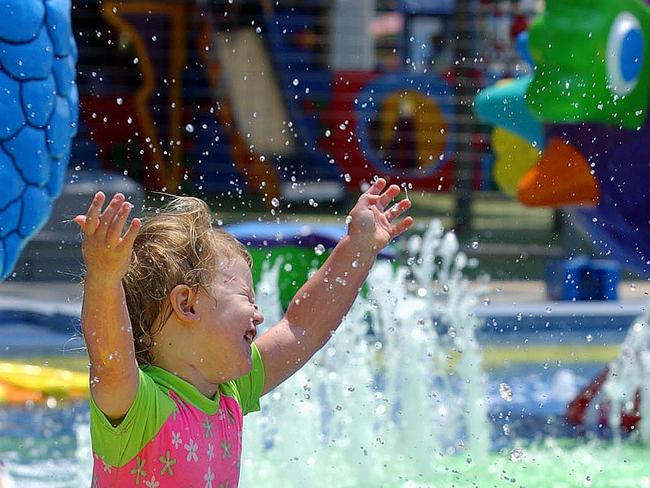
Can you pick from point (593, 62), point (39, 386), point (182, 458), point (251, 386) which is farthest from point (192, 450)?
point (39, 386)

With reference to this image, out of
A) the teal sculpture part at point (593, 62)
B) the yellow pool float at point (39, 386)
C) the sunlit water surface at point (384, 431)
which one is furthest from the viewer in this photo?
the yellow pool float at point (39, 386)

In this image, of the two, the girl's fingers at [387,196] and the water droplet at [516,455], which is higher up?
the girl's fingers at [387,196]

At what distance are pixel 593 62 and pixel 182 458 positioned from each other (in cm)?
230

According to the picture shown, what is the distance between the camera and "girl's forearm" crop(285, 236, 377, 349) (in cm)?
207

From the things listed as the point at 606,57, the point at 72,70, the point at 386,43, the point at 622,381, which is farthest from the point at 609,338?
the point at 386,43

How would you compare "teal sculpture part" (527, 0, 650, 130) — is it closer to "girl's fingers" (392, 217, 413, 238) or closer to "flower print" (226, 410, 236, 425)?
"girl's fingers" (392, 217, 413, 238)

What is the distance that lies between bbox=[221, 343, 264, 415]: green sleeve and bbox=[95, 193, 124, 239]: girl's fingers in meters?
0.49

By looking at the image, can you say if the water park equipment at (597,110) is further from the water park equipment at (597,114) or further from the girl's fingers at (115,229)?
the girl's fingers at (115,229)

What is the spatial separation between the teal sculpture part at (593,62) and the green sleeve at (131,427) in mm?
2264

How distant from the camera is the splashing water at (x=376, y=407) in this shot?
3482 millimetres

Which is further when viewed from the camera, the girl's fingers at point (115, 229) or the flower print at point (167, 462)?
the flower print at point (167, 462)

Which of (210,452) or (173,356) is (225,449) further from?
(173,356)

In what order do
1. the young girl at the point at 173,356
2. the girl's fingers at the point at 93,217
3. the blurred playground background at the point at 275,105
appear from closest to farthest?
1. the girl's fingers at the point at 93,217
2. the young girl at the point at 173,356
3. the blurred playground background at the point at 275,105

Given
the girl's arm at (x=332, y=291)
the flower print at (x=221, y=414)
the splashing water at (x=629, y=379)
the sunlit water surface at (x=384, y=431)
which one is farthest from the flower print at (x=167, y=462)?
the splashing water at (x=629, y=379)
